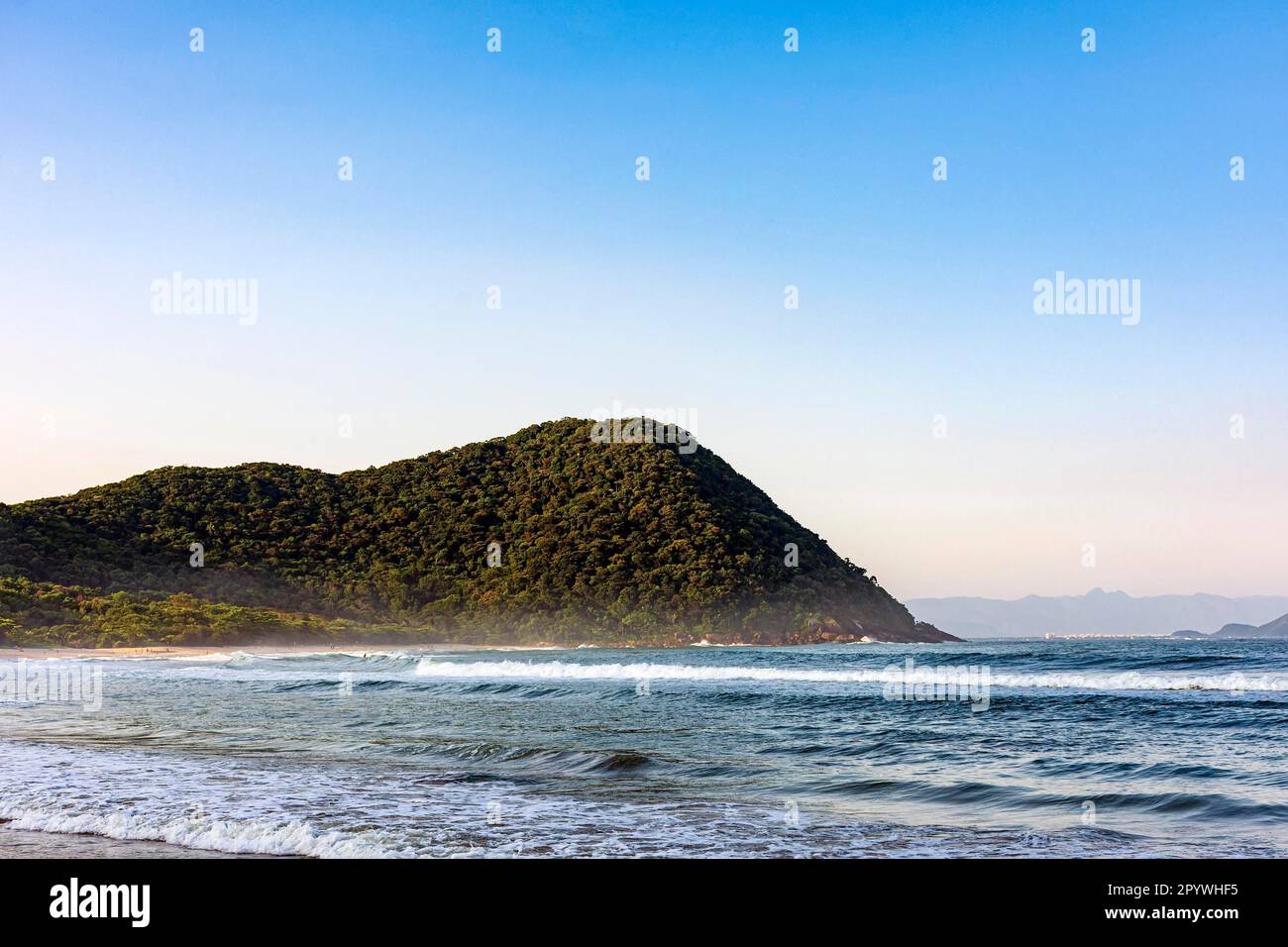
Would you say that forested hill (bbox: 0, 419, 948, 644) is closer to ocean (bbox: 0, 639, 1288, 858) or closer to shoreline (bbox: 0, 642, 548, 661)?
shoreline (bbox: 0, 642, 548, 661)

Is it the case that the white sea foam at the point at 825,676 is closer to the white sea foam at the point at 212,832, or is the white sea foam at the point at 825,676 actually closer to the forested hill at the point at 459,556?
the white sea foam at the point at 212,832

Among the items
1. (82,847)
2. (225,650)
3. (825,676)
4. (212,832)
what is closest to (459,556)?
(225,650)

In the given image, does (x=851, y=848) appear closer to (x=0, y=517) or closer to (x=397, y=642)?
(x=397, y=642)

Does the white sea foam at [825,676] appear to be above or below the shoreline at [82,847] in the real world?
below

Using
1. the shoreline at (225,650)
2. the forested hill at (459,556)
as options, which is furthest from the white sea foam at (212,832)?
the forested hill at (459,556)
